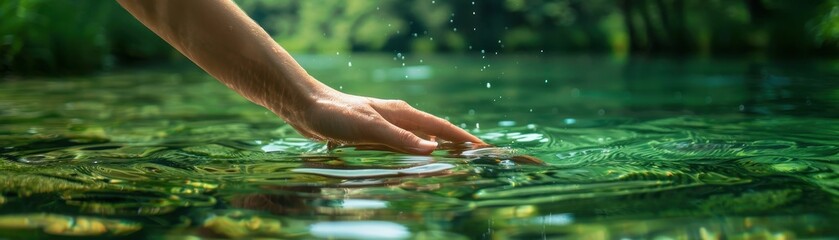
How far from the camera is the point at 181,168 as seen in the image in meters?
2.26

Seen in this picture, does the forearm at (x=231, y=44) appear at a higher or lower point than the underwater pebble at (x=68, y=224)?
higher

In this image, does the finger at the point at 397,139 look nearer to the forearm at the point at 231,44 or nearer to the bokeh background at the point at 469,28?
the forearm at the point at 231,44

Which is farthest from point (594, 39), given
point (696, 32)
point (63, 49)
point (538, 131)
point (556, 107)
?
point (538, 131)

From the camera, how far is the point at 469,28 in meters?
38.3

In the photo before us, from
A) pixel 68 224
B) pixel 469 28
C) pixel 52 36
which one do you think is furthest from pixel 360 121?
pixel 469 28

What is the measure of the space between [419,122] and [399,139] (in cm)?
20

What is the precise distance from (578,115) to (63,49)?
7.27m

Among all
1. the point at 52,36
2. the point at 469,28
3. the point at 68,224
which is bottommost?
the point at 68,224

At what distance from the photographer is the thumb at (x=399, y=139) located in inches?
85.4

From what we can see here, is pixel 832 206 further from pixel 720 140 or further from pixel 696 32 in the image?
pixel 696 32

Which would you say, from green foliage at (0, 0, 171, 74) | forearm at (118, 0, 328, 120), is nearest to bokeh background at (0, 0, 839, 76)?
green foliage at (0, 0, 171, 74)

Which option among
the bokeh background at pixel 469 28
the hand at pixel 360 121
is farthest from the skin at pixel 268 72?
the bokeh background at pixel 469 28

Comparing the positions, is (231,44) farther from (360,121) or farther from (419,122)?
(419,122)

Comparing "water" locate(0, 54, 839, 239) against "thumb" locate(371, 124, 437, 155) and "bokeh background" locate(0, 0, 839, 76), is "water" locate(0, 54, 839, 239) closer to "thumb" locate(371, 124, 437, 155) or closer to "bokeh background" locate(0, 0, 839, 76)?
"thumb" locate(371, 124, 437, 155)
